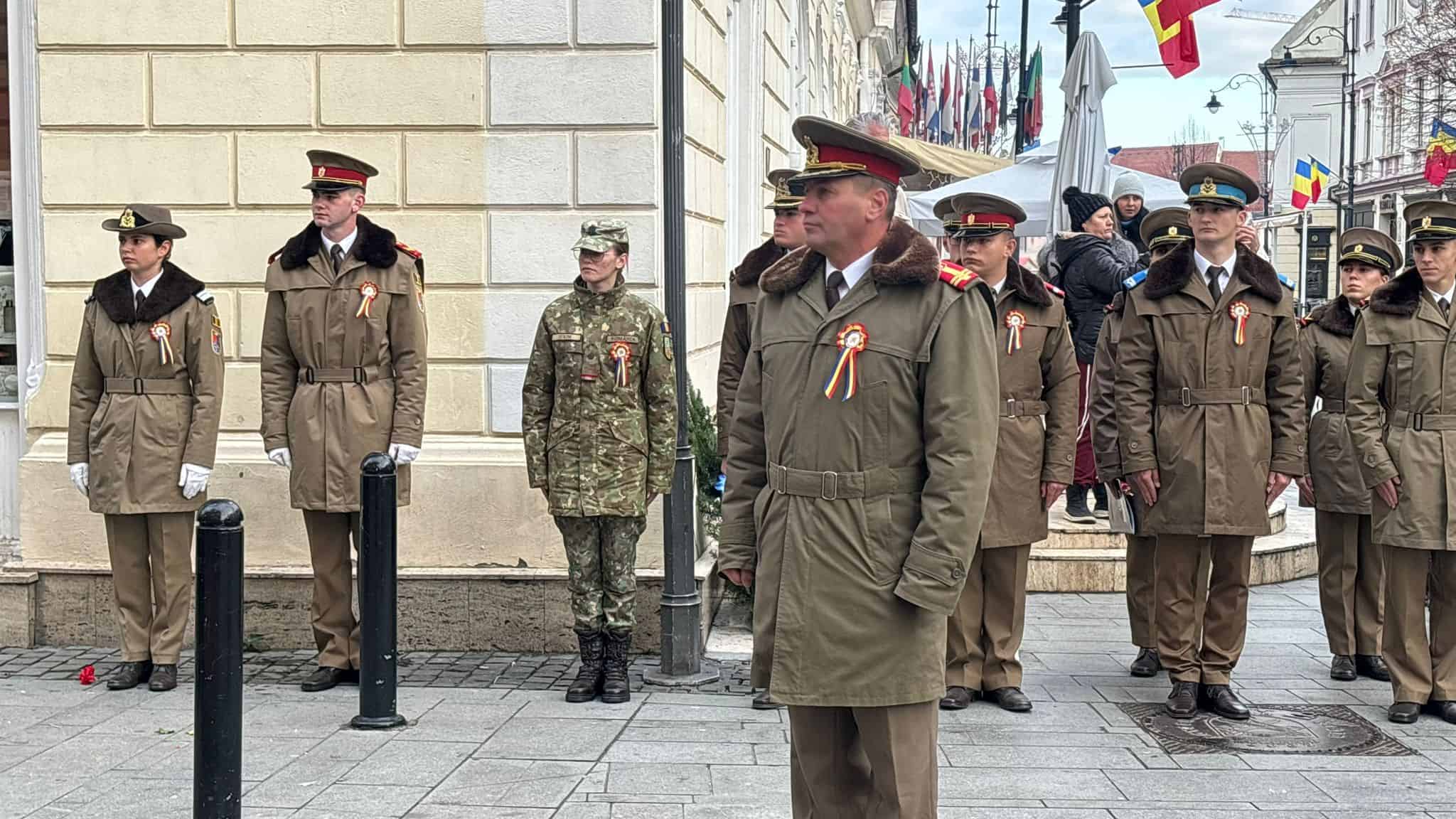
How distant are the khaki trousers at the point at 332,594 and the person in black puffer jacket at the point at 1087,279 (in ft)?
15.3

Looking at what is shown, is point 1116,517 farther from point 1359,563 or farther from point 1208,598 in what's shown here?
point 1359,563

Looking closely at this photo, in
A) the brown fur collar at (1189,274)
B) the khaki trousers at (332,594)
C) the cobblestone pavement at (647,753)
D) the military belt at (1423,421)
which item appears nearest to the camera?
the cobblestone pavement at (647,753)

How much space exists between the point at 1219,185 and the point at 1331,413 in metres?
1.83

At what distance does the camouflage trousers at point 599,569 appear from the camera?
24.7ft

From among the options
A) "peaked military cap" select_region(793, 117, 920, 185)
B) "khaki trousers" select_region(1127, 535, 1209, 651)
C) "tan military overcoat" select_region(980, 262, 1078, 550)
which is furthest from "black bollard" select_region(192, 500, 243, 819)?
"khaki trousers" select_region(1127, 535, 1209, 651)

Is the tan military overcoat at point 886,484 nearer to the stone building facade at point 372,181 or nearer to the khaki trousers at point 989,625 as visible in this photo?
the khaki trousers at point 989,625

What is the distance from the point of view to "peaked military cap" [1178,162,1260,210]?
23.4 feet

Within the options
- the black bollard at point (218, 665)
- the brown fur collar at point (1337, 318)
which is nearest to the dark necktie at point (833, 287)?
the black bollard at point (218, 665)

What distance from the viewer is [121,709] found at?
23.8 ft

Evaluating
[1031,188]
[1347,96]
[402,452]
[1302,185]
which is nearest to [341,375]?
[402,452]

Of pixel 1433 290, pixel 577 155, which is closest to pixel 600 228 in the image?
pixel 577 155

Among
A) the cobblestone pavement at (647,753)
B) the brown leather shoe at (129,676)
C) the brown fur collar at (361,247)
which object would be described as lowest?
the cobblestone pavement at (647,753)

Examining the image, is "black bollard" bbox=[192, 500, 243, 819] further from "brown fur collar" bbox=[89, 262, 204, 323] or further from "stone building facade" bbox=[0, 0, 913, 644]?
"stone building facade" bbox=[0, 0, 913, 644]

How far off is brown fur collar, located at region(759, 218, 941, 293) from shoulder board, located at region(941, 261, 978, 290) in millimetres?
25
